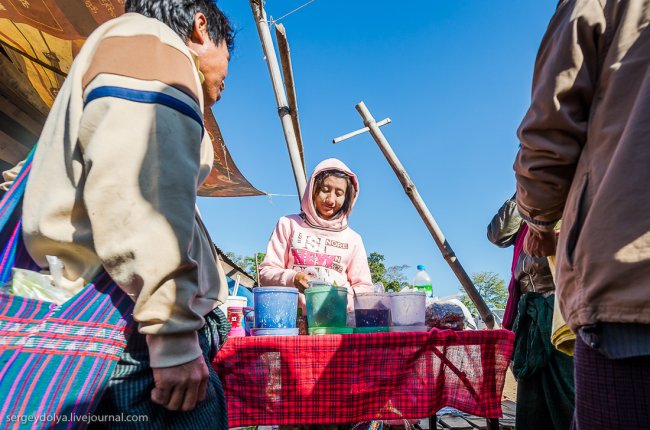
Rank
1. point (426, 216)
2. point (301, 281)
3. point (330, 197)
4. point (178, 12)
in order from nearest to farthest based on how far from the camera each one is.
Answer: point (178, 12), point (301, 281), point (330, 197), point (426, 216)

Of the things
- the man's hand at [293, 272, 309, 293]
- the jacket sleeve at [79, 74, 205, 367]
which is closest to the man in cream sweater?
the jacket sleeve at [79, 74, 205, 367]

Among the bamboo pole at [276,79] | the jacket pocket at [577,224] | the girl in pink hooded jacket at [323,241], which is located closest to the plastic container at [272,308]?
the girl in pink hooded jacket at [323,241]

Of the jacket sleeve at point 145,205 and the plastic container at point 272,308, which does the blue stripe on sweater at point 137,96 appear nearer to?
the jacket sleeve at point 145,205

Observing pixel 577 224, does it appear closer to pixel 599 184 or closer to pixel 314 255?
pixel 599 184

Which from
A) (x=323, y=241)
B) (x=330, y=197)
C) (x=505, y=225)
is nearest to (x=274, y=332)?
(x=323, y=241)

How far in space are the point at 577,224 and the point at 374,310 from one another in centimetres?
108

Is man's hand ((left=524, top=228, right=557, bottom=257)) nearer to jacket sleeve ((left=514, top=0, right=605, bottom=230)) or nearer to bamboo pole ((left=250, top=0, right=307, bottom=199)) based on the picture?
jacket sleeve ((left=514, top=0, right=605, bottom=230))

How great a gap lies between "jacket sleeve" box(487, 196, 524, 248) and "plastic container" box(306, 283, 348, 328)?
57.0 inches

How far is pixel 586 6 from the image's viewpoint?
38.2 inches

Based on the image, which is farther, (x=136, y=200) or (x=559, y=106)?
(x=559, y=106)

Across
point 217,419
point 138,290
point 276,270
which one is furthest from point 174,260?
point 276,270

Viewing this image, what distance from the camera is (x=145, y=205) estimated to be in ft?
2.49

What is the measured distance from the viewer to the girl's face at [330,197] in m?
2.93

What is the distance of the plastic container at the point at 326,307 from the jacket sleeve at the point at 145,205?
0.98 m
